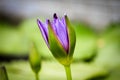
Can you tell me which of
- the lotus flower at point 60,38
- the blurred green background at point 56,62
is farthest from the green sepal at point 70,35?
the blurred green background at point 56,62

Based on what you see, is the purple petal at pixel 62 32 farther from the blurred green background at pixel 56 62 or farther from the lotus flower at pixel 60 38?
the blurred green background at pixel 56 62

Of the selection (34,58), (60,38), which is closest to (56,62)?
(34,58)

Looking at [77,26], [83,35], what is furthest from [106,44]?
[77,26]

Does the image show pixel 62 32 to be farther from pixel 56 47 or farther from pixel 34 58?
pixel 34 58

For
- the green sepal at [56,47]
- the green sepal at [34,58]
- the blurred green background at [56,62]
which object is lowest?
the blurred green background at [56,62]

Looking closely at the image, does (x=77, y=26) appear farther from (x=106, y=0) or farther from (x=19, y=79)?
(x=19, y=79)

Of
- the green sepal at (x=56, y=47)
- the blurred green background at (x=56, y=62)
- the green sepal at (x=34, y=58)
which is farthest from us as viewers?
the blurred green background at (x=56, y=62)

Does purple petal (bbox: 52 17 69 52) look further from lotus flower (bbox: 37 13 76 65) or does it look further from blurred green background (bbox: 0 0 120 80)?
blurred green background (bbox: 0 0 120 80)

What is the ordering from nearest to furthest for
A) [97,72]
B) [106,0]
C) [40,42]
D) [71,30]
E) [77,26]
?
[71,30] < [97,72] < [40,42] < [77,26] < [106,0]

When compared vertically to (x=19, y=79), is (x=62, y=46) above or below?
above
